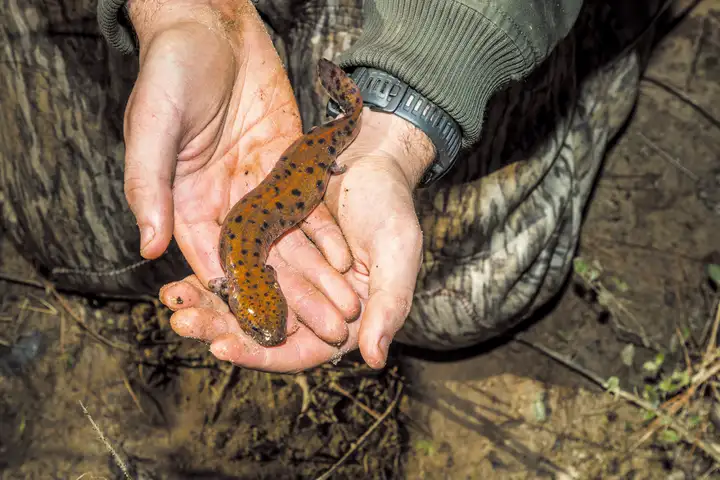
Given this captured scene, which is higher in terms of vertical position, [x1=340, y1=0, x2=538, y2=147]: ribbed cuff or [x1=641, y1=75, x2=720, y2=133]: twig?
[x1=340, y1=0, x2=538, y2=147]: ribbed cuff

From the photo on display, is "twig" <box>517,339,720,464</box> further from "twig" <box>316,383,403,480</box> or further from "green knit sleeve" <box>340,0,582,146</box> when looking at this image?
"green knit sleeve" <box>340,0,582,146</box>

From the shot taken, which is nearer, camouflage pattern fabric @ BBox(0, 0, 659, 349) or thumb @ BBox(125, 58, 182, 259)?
thumb @ BBox(125, 58, 182, 259)

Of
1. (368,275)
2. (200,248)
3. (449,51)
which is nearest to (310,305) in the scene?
(368,275)

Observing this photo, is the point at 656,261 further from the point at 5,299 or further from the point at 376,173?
the point at 5,299

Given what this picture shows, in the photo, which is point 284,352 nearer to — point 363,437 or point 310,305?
point 310,305

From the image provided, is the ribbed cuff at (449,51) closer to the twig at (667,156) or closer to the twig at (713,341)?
the twig at (667,156)

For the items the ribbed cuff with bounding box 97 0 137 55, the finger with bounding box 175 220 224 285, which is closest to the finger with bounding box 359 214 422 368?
the finger with bounding box 175 220 224 285
